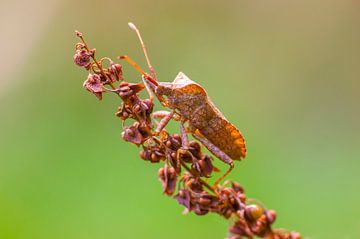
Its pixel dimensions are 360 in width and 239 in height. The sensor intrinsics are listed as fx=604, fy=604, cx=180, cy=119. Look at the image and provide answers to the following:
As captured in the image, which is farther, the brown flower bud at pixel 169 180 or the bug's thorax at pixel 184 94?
the bug's thorax at pixel 184 94

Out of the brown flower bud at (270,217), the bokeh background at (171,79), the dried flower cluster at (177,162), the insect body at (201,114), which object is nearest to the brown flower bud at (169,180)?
the dried flower cluster at (177,162)

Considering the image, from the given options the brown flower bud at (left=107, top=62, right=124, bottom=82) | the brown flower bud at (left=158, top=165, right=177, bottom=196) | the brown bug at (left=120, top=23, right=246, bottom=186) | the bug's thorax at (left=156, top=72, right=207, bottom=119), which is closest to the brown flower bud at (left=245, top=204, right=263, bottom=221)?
the brown flower bud at (left=158, top=165, right=177, bottom=196)

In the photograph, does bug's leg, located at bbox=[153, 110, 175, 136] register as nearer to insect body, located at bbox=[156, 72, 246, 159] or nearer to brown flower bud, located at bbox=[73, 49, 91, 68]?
insect body, located at bbox=[156, 72, 246, 159]

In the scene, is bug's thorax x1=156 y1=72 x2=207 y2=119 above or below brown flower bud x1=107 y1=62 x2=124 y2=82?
above

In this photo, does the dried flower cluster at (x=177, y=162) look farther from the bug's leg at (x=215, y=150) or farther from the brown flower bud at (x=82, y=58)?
the bug's leg at (x=215, y=150)

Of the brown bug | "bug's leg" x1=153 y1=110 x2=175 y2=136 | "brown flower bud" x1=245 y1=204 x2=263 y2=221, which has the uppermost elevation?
the brown bug

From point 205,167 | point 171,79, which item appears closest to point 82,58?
point 205,167

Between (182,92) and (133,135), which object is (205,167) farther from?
(182,92)
